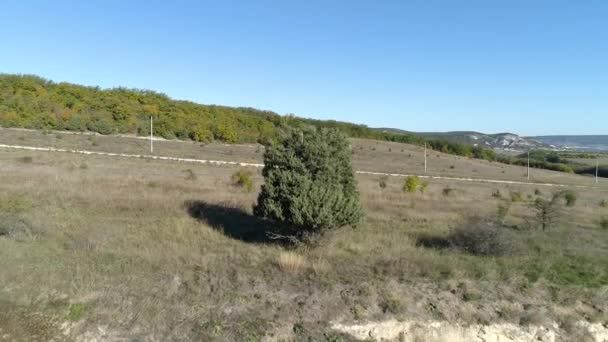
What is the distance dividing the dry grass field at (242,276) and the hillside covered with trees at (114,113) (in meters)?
34.5

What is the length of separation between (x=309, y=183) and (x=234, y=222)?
3508 mm

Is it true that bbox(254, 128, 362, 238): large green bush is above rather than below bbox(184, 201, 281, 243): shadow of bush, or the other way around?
above

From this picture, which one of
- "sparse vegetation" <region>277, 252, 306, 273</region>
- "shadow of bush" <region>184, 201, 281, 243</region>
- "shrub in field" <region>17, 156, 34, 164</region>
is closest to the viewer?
"sparse vegetation" <region>277, 252, 306, 273</region>

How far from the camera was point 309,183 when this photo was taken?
10.4 meters

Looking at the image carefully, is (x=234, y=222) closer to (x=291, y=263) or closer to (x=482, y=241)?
(x=291, y=263)

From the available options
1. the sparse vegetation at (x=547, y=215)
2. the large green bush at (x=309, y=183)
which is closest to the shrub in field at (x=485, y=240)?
the large green bush at (x=309, y=183)

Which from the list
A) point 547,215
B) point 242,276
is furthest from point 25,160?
point 547,215

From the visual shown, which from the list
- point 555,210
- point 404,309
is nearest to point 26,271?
point 404,309

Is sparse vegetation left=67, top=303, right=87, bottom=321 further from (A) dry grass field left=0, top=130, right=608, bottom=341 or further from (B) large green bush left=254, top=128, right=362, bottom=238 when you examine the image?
(B) large green bush left=254, top=128, right=362, bottom=238

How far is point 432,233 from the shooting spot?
1273 centimetres

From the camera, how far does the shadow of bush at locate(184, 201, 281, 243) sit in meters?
→ 11.4

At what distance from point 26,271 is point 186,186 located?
37.3ft

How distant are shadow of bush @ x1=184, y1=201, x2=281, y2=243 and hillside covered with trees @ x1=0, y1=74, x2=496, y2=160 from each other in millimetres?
32344

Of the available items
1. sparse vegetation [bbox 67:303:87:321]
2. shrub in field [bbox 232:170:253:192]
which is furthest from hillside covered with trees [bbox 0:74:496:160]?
sparse vegetation [bbox 67:303:87:321]
